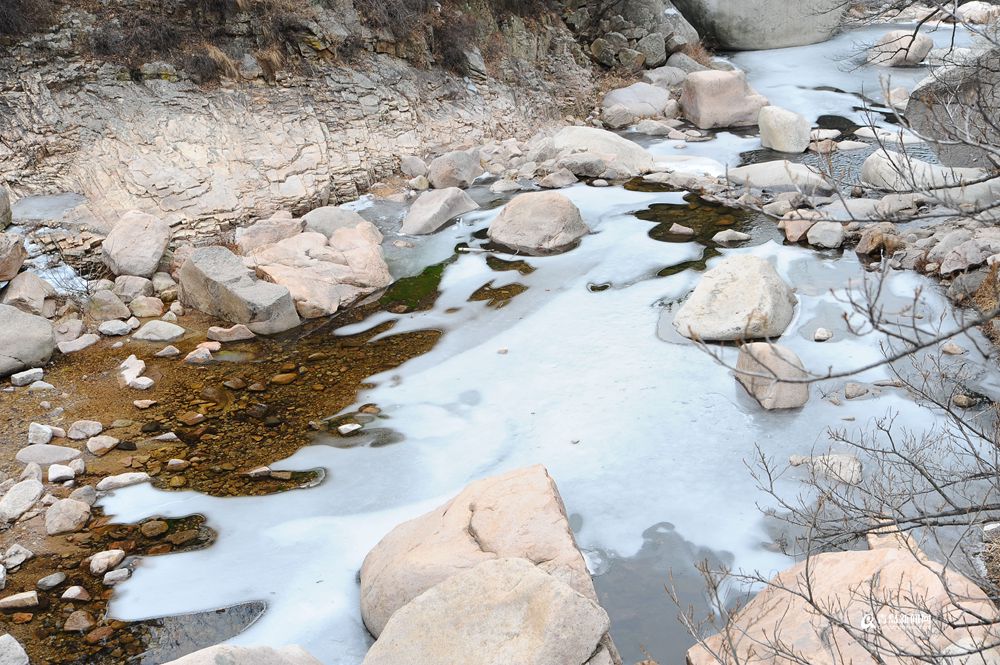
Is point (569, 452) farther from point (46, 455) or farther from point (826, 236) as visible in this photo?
point (826, 236)

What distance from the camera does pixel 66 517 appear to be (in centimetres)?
524

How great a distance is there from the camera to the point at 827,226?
8844mm

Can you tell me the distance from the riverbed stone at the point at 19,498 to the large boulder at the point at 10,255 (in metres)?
3.07

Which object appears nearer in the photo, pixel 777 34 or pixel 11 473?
pixel 11 473

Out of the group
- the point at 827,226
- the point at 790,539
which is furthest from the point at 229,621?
the point at 827,226

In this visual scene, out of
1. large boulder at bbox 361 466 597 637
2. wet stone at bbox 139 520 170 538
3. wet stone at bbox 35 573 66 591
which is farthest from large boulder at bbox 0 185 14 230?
large boulder at bbox 361 466 597 637

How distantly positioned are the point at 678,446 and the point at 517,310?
8.87 feet

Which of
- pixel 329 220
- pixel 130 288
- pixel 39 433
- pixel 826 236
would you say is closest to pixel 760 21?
pixel 826 236

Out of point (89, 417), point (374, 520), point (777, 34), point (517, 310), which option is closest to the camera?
point (374, 520)

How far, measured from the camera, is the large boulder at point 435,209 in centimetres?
1006

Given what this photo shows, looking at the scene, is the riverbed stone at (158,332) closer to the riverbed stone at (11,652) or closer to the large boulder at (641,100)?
the riverbed stone at (11,652)

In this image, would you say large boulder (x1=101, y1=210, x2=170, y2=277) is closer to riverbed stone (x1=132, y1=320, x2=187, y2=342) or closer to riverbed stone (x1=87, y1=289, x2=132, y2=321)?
riverbed stone (x1=87, y1=289, x2=132, y2=321)

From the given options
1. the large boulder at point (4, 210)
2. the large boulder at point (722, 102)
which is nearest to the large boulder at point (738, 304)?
the large boulder at point (4, 210)

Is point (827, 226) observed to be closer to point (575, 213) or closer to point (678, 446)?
point (575, 213)
